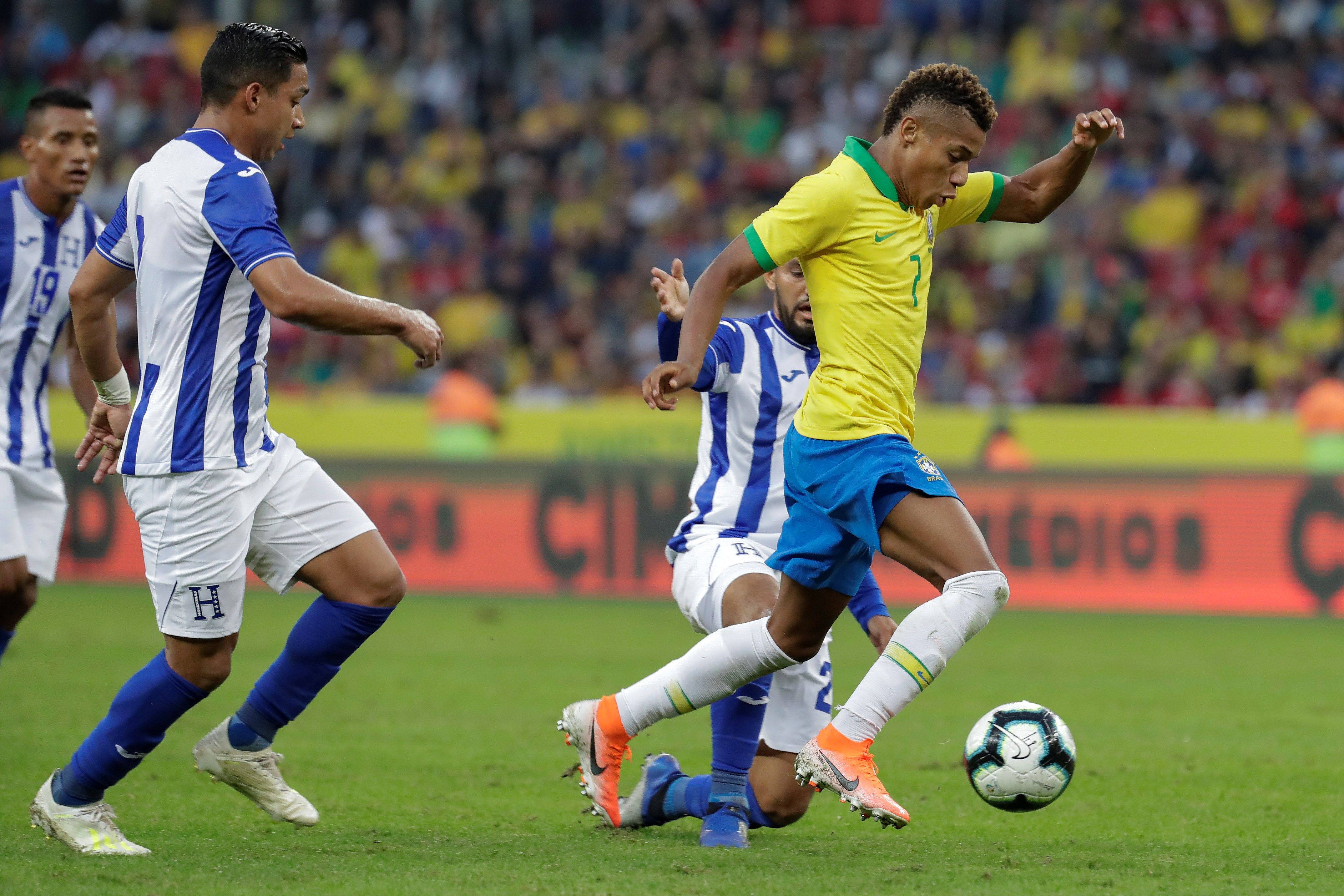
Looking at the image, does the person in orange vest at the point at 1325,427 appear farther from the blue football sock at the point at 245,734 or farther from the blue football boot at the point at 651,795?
the blue football sock at the point at 245,734

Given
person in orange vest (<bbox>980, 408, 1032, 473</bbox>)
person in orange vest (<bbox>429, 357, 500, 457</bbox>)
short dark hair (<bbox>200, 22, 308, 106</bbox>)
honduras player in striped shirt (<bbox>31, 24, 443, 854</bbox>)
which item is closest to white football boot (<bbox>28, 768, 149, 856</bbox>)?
honduras player in striped shirt (<bbox>31, 24, 443, 854</bbox>)

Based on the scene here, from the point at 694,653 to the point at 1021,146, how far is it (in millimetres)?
14179

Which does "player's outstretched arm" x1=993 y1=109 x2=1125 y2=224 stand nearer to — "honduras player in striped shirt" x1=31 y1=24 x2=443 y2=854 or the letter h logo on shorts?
"honduras player in striped shirt" x1=31 y1=24 x2=443 y2=854

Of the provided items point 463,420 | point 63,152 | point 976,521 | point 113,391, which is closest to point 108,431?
point 113,391

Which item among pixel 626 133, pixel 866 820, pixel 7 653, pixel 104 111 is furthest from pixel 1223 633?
pixel 104 111

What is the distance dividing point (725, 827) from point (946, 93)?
7.90 feet

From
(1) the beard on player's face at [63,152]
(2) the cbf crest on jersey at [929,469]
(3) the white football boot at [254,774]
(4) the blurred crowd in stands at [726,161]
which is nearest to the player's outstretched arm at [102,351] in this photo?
(3) the white football boot at [254,774]

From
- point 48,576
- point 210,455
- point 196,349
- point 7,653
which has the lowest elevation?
point 7,653

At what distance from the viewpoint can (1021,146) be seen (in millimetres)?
17922

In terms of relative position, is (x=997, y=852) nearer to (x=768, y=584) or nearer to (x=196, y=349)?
(x=768, y=584)

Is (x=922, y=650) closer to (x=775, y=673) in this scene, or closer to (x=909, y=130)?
(x=775, y=673)

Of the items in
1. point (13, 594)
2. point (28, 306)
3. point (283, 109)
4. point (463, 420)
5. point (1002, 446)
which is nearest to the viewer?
point (283, 109)

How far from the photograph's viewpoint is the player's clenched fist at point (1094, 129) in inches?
198

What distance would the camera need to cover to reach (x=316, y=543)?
4.97 metres
